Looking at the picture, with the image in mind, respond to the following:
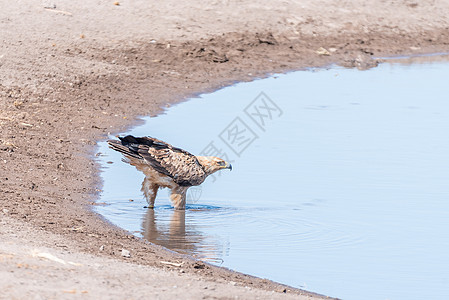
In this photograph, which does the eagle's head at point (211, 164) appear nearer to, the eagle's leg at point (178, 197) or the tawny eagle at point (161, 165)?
the tawny eagle at point (161, 165)

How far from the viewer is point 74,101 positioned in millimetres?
13234

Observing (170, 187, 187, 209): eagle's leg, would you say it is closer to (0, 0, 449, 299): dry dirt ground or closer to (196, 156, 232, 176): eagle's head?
(196, 156, 232, 176): eagle's head

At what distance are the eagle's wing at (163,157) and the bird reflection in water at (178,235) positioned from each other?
1.29 feet

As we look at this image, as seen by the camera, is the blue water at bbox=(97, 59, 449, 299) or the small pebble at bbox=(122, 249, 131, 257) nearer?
the small pebble at bbox=(122, 249, 131, 257)

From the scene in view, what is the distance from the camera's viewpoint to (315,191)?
9.83 metres

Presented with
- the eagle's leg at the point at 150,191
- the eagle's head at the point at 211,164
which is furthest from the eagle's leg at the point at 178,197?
the eagle's head at the point at 211,164

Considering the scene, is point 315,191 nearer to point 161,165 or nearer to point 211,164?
point 211,164

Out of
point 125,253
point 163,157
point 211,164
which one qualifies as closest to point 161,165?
point 163,157

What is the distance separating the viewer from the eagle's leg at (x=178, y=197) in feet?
30.7

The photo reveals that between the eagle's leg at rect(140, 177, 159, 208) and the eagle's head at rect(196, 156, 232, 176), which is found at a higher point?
the eagle's head at rect(196, 156, 232, 176)

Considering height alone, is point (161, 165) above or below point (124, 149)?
below

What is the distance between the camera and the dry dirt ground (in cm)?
604

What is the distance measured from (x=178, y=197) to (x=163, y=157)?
0.47 meters

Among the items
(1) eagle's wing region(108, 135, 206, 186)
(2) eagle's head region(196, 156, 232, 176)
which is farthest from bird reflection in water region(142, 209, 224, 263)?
(2) eagle's head region(196, 156, 232, 176)
